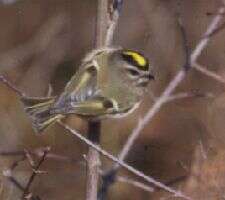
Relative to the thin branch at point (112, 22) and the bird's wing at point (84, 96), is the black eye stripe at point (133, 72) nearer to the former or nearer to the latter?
the bird's wing at point (84, 96)

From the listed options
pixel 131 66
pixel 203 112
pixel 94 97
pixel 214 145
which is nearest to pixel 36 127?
pixel 94 97

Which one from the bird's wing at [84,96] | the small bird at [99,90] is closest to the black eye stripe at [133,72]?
the small bird at [99,90]

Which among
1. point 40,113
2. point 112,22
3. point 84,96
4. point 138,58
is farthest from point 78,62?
point 112,22

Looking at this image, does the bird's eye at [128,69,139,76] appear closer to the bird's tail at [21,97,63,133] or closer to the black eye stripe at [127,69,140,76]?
the black eye stripe at [127,69,140,76]

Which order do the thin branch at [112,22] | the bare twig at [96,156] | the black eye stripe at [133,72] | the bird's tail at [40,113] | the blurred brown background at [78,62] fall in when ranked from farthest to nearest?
the blurred brown background at [78,62]
the black eye stripe at [133,72]
the bird's tail at [40,113]
the thin branch at [112,22]
the bare twig at [96,156]

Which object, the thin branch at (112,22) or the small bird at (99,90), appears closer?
the thin branch at (112,22)

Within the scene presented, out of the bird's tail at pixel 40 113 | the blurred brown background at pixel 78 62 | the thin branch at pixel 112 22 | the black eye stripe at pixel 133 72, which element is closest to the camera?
the thin branch at pixel 112 22

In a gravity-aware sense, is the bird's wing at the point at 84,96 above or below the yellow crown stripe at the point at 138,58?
below

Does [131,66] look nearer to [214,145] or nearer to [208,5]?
[214,145]
